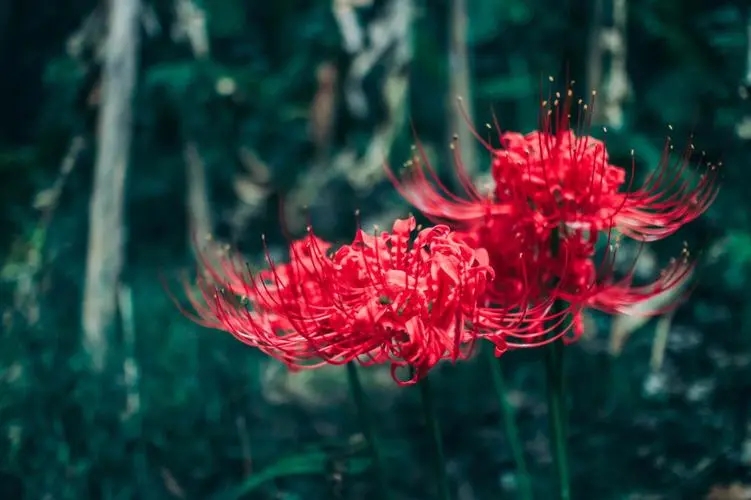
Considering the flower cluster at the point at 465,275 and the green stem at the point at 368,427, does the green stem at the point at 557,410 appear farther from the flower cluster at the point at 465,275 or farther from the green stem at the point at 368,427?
the green stem at the point at 368,427

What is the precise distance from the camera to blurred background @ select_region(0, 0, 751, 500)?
2.58m

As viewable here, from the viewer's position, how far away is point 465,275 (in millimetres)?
1225

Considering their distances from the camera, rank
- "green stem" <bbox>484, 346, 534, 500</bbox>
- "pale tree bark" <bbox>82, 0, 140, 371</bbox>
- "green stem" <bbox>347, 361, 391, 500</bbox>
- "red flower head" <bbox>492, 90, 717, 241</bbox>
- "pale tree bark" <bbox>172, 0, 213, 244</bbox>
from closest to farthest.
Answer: "red flower head" <bbox>492, 90, 717, 241</bbox> < "green stem" <bbox>347, 361, 391, 500</bbox> < "green stem" <bbox>484, 346, 534, 500</bbox> < "pale tree bark" <bbox>82, 0, 140, 371</bbox> < "pale tree bark" <bbox>172, 0, 213, 244</bbox>

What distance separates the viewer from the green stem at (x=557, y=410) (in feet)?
4.70

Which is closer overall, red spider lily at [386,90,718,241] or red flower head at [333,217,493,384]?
red flower head at [333,217,493,384]

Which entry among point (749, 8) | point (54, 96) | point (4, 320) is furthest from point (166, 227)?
point (749, 8)

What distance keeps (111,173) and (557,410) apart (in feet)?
6.88

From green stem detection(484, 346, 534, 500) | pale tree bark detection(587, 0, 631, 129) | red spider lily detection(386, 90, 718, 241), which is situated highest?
pale tree bark detection(587, 0, 631, 129)

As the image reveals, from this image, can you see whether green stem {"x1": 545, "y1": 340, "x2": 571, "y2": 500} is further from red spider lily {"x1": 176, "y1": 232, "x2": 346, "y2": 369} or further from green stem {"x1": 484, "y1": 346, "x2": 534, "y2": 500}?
red spider lily {"x1": 176, "y1": 232, "x2": 346, "y2": 369}

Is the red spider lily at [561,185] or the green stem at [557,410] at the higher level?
the red spider lily at [561,185]

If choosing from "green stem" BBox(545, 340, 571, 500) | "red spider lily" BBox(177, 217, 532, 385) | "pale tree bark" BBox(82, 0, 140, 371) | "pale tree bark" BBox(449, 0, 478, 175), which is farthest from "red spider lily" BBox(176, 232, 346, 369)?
"pale tree bark" BBox(449, 0, 478, 175)

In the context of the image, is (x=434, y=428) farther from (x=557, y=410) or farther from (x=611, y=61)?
(x=611, y=61)

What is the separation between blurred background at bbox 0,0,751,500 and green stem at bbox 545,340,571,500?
52cm

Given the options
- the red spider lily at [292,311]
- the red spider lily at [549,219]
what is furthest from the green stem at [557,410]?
the red spider lily at [292,311]
